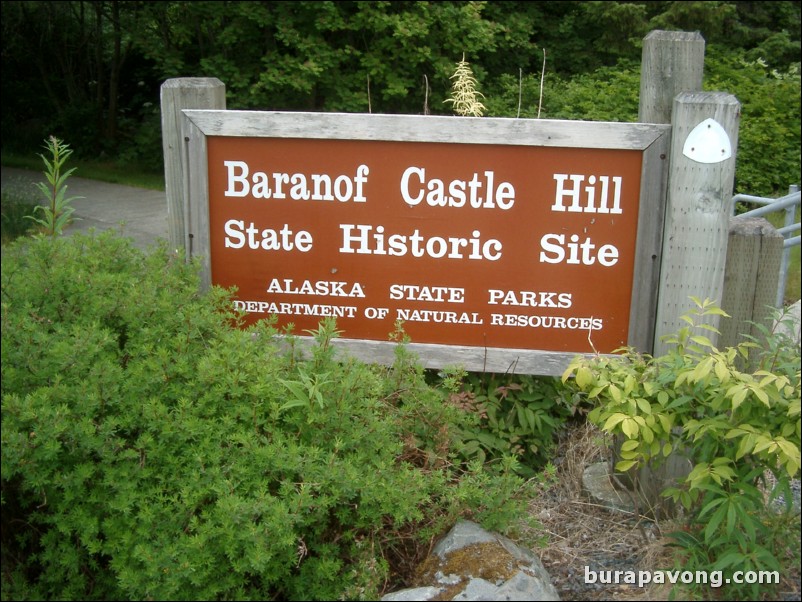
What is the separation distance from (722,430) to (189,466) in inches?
65.5

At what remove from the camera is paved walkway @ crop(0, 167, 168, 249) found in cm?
1016

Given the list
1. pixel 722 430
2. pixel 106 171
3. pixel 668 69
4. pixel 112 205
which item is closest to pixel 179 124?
pixel 668 69

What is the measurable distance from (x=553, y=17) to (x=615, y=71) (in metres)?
3.07

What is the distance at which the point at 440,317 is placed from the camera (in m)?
3.79

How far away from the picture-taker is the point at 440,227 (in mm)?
3727

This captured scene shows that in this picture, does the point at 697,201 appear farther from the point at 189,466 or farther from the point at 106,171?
the point at 106,171

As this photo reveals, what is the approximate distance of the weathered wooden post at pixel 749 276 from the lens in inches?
144

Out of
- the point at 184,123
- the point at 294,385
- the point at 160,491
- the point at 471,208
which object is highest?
the point at 184,123

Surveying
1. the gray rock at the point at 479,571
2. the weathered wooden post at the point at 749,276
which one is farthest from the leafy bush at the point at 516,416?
the gray rock at the point at 479,571

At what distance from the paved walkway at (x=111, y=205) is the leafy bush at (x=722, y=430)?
6.62 metres

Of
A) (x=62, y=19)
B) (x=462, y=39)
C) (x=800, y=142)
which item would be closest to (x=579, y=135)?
(x=800, y=142)

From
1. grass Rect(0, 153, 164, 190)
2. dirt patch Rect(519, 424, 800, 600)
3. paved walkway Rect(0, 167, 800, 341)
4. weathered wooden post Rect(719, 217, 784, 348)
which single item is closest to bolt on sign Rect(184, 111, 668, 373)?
weathered wooden post Rect(719, 217, 784, 348)

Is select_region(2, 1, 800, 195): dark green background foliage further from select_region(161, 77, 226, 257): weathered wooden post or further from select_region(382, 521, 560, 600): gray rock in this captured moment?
select_region(382, 521, 560, 600): gray rock

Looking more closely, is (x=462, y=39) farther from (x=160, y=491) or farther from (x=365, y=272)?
(x=160, y=491)
